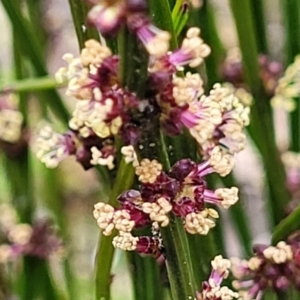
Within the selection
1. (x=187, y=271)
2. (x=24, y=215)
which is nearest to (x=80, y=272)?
(x=24, y=215)

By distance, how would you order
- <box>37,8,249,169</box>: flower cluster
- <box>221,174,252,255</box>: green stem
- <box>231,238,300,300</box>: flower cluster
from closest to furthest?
<box>37,8,249,169</box>: flower cluster, <box>231,238,300,300</box>: flower cluster, <box>221,174,252,255</box>: green stem

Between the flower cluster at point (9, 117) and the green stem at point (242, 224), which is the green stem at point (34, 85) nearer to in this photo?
the flower cluster at point (9, 117)

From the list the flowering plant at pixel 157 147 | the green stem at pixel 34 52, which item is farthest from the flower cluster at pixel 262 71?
the green stem at pixel 34 52

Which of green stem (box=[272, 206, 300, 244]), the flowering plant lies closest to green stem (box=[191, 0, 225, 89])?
the flowering plant

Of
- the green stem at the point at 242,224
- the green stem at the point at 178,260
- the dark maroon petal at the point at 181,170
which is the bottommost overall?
the green stem at the point at 242,224

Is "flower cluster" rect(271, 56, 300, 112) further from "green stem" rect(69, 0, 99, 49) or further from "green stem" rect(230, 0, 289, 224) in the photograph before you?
"green stem" rect(69, 0, 99, 49)

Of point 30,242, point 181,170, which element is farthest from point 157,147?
point 30,242

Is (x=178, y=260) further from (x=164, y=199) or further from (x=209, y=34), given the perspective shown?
(x=209, y=34)
